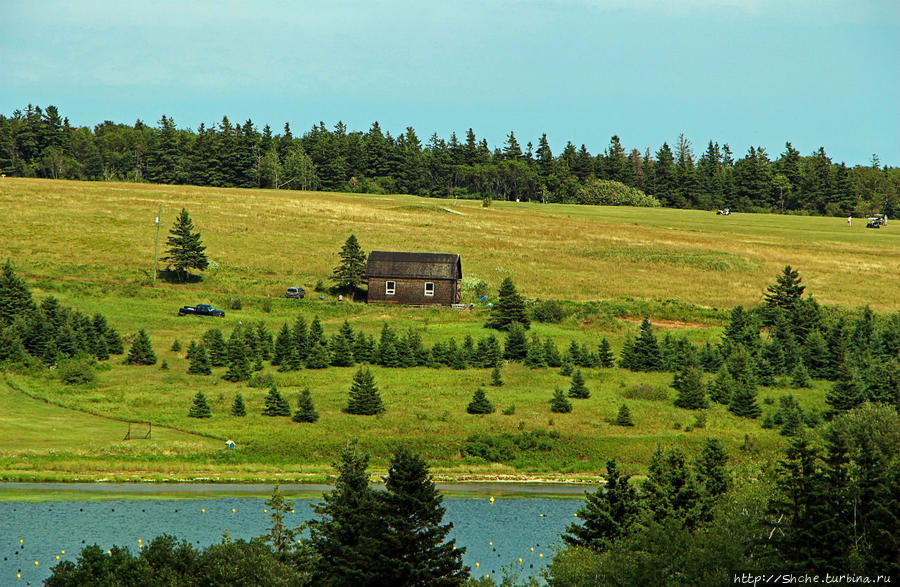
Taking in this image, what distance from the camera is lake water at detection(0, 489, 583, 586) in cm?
3516

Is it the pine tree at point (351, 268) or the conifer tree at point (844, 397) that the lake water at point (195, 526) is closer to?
the conifer tree at point (844, 397)

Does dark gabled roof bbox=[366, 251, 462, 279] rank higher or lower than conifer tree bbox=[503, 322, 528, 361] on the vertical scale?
higher

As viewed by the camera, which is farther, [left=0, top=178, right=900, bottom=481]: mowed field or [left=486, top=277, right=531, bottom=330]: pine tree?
[left=486, top=277, right=531, bottom=330]: pine tree

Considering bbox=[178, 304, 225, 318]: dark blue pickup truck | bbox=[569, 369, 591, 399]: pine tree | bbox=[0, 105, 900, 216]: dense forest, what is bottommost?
bbox=[569, 369, 591, 399]: pine tree

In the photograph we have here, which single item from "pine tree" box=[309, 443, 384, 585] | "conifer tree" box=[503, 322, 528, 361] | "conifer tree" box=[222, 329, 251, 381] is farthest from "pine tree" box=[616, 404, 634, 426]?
"pine tree" box=[309, 443, 384, 585]

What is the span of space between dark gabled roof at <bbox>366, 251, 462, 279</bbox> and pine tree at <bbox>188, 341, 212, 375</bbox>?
28029 mm

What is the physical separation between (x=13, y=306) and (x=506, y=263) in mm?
55414

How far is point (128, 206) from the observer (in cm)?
12756

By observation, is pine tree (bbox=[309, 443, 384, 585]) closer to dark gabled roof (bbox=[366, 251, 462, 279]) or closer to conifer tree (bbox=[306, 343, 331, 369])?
conifer tree (bbox=[306, 343, 331, 369])

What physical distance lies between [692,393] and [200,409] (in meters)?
30.1

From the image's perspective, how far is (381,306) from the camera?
Result: 8606 cm

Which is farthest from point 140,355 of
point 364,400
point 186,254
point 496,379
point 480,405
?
point 186,254

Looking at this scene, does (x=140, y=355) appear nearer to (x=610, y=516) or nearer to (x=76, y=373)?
(x=76, y=373)

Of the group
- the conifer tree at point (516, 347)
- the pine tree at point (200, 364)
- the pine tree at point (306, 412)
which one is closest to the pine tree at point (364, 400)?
the pine tree at point (306, 412)
